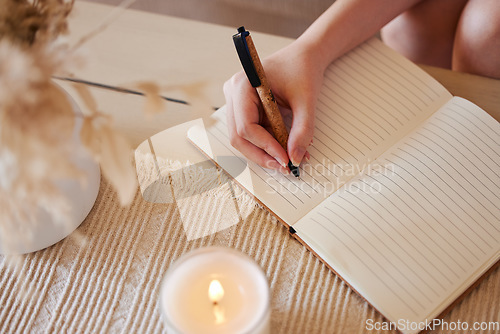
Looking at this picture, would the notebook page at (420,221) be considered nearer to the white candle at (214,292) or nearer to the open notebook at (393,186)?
the open notebook at (393,186)

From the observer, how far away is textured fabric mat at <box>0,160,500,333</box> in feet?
1.65

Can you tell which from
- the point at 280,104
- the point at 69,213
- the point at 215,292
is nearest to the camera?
the point at 215,292

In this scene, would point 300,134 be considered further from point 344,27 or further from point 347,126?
point 344,27

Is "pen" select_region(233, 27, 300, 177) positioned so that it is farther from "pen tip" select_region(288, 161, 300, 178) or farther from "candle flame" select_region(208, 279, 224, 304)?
"candle flame" select_region(208, 279, 224, 304)

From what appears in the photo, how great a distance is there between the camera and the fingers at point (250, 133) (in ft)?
1.89

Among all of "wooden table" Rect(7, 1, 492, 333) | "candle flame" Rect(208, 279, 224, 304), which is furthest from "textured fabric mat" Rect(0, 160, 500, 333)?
"candle flame" Rect(208, 279, 224, 304)

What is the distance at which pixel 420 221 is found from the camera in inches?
20.8

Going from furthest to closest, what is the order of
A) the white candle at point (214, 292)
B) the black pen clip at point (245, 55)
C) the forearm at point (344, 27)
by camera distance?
the forearm at point (344, 27)
the black pen clip at point (245, 55)
the white candle at point (214, 292)

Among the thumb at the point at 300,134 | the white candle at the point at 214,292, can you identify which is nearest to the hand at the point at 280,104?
the thumb at the point at 300,134

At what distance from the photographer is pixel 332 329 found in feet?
1.62

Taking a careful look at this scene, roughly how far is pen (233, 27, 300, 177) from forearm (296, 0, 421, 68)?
124 mm

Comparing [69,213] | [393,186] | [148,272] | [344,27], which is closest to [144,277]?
[148,272]

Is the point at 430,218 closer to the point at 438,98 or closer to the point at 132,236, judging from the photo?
the point at 438,98

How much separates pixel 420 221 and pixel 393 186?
5cm
